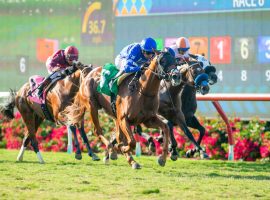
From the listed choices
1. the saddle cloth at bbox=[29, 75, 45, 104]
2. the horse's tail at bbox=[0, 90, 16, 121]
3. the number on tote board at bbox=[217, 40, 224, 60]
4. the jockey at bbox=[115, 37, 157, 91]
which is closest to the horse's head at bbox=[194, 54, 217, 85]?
the jockey at bbox=[115, 37, 157, 91]

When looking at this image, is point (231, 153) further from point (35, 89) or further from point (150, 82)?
point (150, 82)

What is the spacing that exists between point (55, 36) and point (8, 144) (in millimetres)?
1859

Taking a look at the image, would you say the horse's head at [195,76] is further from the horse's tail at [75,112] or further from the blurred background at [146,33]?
the blurred background at [146,33]

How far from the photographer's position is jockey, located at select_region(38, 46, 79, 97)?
1066 cm

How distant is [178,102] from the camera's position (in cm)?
1020

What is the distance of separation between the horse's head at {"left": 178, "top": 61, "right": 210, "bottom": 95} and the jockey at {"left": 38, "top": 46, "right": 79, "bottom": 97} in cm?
147

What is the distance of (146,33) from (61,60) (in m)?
1.91

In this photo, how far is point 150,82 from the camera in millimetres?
8820

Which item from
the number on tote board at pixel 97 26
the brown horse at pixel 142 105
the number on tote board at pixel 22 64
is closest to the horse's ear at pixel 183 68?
the brown horse at pixel 142 105

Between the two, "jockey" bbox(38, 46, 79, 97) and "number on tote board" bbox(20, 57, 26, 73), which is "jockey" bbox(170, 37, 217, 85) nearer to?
"jockey" bbox(38, 46, 79, 97)

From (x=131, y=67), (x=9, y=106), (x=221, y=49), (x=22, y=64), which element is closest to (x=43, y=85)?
(x=9, y=106)

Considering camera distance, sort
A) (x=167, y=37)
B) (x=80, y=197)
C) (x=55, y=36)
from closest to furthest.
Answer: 1. (x=80, y=197)
2. (x=167, y=37)
3. (x=55, y=36)

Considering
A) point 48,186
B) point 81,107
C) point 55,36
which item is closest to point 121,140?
point 81,107

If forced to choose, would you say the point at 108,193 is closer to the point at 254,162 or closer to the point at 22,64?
the point at 254,162
